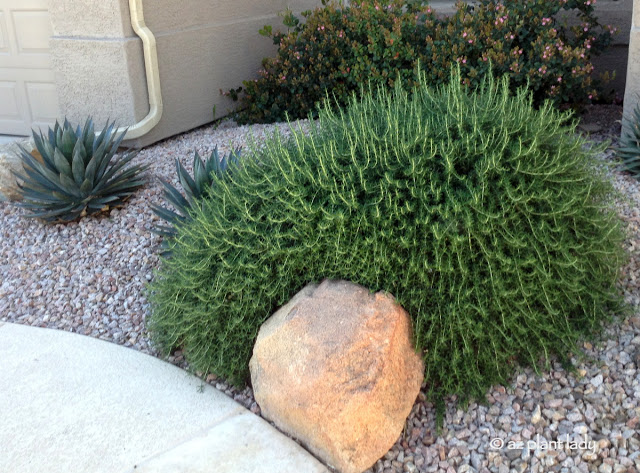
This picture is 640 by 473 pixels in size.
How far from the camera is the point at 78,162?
533 cm

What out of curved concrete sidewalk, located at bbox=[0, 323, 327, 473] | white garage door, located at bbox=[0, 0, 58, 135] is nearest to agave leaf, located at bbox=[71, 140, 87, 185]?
curved concrete sidewalk, located at bbox=[0, 323, 327, 473]

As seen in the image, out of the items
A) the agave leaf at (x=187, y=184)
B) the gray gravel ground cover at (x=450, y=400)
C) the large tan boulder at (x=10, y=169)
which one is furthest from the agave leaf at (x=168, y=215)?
the large tan boulder at (x=10, y=169)

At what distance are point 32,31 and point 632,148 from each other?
5.86m

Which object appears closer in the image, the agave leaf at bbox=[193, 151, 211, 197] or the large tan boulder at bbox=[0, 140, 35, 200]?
the agave leaf at bbox=[193, 151, 211, 197]

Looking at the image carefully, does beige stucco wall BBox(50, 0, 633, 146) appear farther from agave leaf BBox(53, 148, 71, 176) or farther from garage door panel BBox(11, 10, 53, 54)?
agave leaf BBox(53, 148, 71, 176)

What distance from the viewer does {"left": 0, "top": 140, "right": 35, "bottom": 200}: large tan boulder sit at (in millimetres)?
5844

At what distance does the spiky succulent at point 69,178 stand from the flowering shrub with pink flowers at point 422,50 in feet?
6.27

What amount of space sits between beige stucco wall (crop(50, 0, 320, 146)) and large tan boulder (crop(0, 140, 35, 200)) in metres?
1.08

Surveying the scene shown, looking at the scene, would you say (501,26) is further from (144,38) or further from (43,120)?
(43,120)

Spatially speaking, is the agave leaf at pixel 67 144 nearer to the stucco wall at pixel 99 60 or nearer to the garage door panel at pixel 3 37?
the stucco wall at pixel 99 60

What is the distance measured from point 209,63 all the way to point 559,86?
3732 mm

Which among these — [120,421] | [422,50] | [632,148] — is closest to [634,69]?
[632,148]

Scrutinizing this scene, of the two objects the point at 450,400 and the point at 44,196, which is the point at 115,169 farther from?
the point at 450,400

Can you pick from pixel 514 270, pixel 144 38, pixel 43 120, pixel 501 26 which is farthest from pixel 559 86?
pixel 43 120
